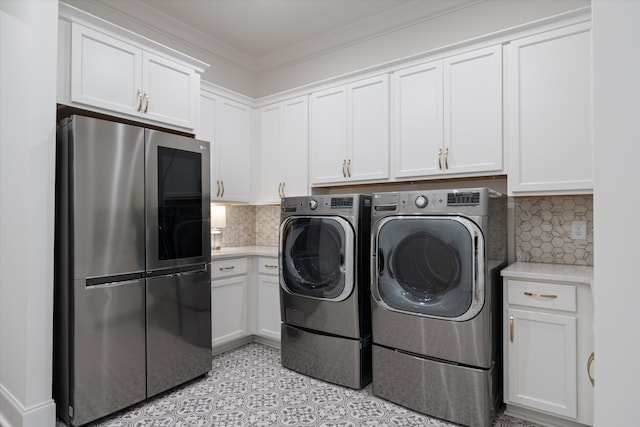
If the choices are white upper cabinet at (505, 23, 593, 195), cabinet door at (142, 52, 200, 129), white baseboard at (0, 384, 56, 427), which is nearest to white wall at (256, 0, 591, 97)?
white upper cabinet at (505, 23, 593, 195)

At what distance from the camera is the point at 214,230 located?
3.66 metres

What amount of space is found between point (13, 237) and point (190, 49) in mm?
2294

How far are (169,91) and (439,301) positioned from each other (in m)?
2.44

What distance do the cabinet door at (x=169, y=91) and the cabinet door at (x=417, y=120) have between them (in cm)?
162

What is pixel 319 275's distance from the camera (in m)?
2.76

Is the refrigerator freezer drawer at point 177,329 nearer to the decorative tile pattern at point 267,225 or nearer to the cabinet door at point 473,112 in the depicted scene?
the decorative tile pattern at point 267,225

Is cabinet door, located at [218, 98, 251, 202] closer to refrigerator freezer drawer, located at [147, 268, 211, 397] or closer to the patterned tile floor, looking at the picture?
refrigerator freezer drawer, located at [147, 268, 211, 397]

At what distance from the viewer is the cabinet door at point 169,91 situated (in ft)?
8.71

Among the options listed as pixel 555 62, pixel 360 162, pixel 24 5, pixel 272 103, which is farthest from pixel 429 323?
pixel 24 5

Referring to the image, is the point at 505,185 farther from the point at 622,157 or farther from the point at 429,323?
the point at 622,157

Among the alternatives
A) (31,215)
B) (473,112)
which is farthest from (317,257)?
(31,215)

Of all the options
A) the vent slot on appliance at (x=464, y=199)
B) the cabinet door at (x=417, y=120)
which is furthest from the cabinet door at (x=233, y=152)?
the vent slot on appliance at (x=464, y=199)

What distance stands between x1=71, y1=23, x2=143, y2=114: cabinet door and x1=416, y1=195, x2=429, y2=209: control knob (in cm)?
202

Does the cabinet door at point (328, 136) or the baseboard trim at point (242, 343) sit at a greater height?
the cabinet door at point (328, 136)
